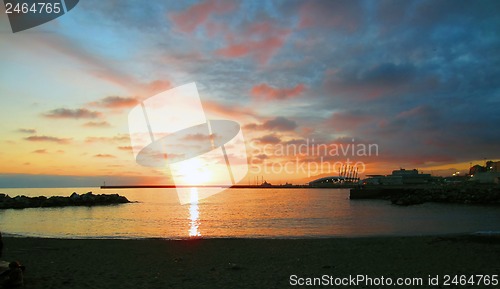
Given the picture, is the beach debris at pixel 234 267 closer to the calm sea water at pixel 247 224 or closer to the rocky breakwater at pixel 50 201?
the calm sea water at pixel 247 224

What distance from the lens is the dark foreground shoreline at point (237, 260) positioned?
37.5 ft

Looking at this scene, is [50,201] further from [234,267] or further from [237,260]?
[234,267]

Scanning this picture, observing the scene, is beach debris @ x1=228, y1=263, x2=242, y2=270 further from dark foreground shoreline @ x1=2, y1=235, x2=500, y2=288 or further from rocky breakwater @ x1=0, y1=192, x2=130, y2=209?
rocky breakwater @ x1=0, y1=192, x2=130, y2=209

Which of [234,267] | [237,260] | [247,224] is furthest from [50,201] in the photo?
[234,267]

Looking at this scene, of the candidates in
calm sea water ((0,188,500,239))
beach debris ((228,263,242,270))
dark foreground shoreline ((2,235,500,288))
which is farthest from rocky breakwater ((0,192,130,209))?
beach debris ((228,263,242,270))

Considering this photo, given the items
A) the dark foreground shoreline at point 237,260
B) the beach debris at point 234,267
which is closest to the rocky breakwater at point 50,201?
the dark foreground shoreline at point 237,260

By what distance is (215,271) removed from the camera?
12727 millimetres

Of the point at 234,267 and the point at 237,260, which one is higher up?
the point at 234,267

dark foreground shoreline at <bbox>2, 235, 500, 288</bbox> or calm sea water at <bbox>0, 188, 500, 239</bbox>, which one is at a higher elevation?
dark foreground shoreline at <bbox>2, 235, 500, 288</bbox>

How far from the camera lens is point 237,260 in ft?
48.7

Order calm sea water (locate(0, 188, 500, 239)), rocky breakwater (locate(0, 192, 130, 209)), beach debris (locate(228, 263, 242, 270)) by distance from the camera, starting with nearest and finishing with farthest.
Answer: beach debris (locate(228, 263, 242, 270))
calm sea water (locate(0, 188, 500, 239))
rocky breakwater (locate(0, 192, 130, 209))

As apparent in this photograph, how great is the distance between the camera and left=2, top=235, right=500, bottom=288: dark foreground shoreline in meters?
11.4

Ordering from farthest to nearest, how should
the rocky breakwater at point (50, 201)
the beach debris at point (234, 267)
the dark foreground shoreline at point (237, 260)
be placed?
the rocky breakwater at point (50, 201)
the beach debris at point (234, 267)
the dark foreground shoreline at point (237, 260)

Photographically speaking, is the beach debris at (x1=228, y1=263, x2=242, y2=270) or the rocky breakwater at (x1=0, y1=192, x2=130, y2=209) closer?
the beach debris at (x1=228, y1=263, x2=242, y2=270)
